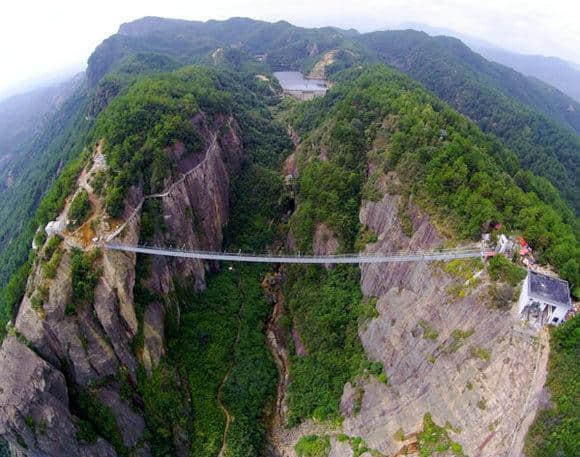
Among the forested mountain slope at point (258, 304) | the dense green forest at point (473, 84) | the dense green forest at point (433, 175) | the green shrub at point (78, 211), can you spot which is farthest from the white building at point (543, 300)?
the dense green forest at point (473, 84)

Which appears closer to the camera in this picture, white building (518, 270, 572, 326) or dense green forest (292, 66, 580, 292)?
white building (518, 270, 572, 326)

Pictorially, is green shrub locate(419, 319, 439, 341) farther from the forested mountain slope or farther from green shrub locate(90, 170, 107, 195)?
green shrub locate(90, 170, 107, 195)

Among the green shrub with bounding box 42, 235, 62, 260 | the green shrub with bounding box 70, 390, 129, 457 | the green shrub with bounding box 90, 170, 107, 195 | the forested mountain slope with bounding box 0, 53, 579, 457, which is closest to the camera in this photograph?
the forested mountain slope with bounding box 0, 53, 579, 457

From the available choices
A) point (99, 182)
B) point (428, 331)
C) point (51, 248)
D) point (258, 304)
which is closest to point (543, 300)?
point (428, 331)

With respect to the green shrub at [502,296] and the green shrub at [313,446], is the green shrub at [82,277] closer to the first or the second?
the green shrub at [313,446]

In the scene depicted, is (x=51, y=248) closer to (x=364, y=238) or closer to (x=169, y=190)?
(x=169, y=190)

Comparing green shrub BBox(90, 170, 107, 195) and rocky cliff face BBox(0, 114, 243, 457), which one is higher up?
green shrub BBox(90, 170, 107, 195)

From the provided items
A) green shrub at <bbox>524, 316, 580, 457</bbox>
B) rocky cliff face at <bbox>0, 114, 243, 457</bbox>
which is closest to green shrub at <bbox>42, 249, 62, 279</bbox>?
rocky cliff face at <bbox>0, 114, 243, 457</bbox>

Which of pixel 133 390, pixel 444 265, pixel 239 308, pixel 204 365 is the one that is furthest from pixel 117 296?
pixel 444 265
